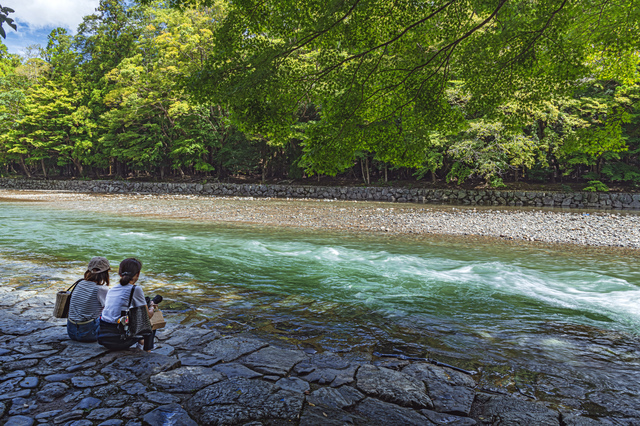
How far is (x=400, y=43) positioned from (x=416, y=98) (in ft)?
3.52

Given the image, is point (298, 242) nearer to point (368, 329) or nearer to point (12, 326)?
point (368, 329)

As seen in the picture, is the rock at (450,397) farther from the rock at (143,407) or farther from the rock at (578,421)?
the rock at (143,407)

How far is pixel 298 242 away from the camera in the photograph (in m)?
12.5

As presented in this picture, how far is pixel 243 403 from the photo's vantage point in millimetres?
3125

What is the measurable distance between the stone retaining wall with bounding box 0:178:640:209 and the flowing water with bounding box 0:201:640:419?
15066 mm

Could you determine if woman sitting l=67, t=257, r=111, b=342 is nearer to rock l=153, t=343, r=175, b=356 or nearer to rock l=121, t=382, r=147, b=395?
rock l=153, t=343, r=175, b=356

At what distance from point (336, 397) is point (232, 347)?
153 centimetres

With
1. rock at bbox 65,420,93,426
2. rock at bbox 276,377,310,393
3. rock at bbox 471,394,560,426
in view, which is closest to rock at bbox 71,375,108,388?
rock at bbox 65,420,93,426

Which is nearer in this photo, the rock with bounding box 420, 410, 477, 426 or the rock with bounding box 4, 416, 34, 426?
the rock with bounding box 4, 416, 34, 426

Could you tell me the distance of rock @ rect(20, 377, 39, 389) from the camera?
327cm

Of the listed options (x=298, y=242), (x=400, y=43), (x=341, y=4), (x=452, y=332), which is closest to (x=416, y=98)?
(x=400, y=43)

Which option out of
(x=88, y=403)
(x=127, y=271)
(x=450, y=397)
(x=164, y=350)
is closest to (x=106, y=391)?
(x=88, y=403)

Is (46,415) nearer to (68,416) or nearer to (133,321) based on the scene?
(68,416)

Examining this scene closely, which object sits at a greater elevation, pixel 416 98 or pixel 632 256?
pixel 416 98
